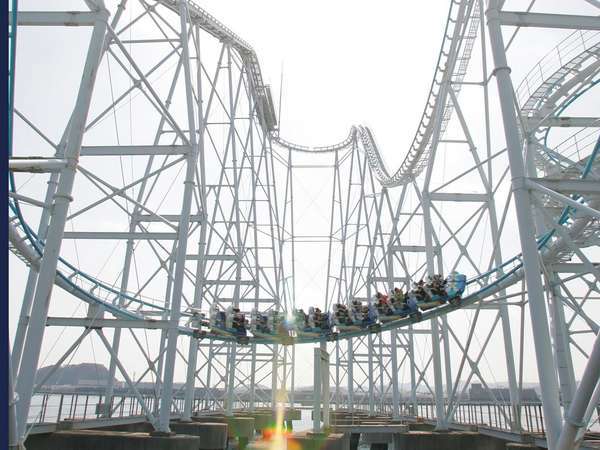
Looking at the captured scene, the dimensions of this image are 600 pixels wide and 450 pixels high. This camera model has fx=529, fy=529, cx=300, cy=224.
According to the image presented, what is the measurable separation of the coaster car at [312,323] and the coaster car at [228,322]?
169 centimetres

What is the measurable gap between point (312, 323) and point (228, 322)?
2646mm

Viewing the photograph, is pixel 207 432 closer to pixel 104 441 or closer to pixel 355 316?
pixel 104 441

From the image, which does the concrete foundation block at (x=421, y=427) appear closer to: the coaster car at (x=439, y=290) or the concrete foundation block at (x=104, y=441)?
the coaster car at (x=439, y=290)

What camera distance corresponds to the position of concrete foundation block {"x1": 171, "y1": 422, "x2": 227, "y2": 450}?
45.6ft

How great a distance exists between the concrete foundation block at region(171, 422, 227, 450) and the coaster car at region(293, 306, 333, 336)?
4073 mm

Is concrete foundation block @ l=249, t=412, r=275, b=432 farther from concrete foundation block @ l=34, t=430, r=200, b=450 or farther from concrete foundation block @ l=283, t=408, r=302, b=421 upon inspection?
concrete foundation block @ l=34, t=430, r=200, b=450

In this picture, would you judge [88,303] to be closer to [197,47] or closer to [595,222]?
[197,47]

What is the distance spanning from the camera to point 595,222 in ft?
32.3

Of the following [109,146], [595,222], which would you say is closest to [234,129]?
Answer: [109,146]

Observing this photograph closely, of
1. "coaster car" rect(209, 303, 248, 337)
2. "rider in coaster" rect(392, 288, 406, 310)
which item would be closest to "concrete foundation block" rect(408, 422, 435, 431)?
"rider in coaster" rect(392, 288, 406, 310)

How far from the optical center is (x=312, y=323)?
1681 cm

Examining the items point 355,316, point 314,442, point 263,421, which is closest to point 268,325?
point 355,316

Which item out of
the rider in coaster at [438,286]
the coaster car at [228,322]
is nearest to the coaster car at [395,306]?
the rider in coaster at [438,286]

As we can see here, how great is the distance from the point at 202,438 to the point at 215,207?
9284 mm
